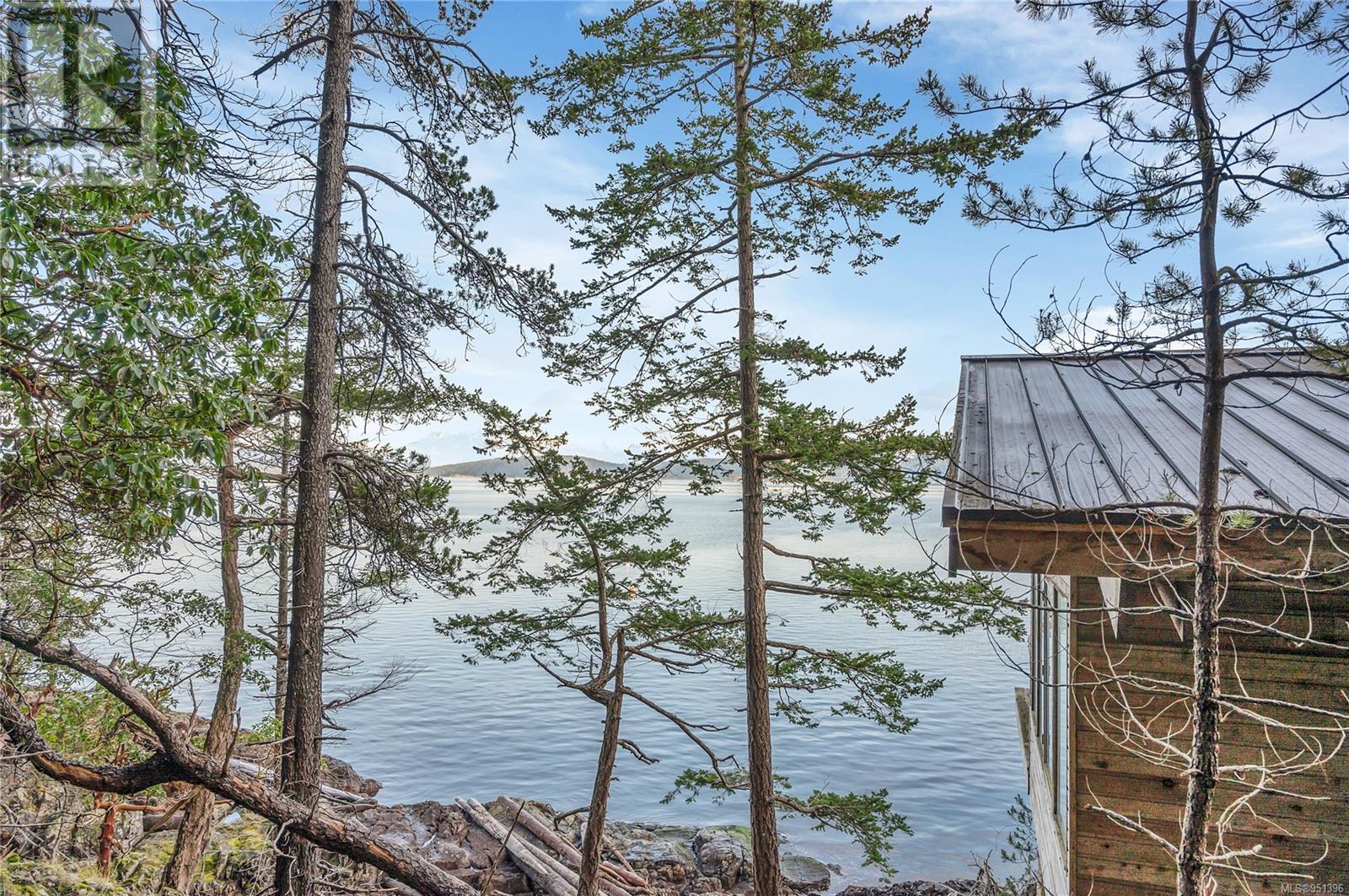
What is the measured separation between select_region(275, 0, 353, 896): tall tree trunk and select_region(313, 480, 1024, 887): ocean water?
319 cm

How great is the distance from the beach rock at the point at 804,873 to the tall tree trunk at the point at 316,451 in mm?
7050

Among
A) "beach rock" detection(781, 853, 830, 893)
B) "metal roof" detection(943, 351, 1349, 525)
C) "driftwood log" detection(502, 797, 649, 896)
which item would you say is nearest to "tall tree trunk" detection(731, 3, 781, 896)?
"metal roof" detection(943, 351, 1349, 525)

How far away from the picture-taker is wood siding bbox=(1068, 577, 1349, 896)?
370 cm

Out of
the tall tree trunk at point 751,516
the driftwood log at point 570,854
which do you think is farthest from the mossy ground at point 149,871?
the tall tree trunk at point 751,516

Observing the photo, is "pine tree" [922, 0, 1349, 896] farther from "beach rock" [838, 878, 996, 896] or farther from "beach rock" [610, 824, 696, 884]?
"beach rock" [610, 824, 696, 884]

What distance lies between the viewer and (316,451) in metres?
6.12

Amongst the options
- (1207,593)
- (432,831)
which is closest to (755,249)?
(1207,593)

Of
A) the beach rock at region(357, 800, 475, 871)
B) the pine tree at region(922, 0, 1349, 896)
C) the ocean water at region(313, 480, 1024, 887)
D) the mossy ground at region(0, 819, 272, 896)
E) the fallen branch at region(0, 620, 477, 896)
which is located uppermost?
the pine tree at region(922, 0, 1349, 896)

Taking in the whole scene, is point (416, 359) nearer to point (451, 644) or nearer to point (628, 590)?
point (628, 590)

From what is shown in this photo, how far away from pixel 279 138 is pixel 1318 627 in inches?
301

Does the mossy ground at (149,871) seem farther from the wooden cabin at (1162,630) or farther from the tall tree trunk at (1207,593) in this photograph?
the tall tree trunk at (1207,593)

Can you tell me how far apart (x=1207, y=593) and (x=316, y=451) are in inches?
236

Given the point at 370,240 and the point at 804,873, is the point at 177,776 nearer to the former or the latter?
the point at 370,240

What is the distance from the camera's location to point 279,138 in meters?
6.02
